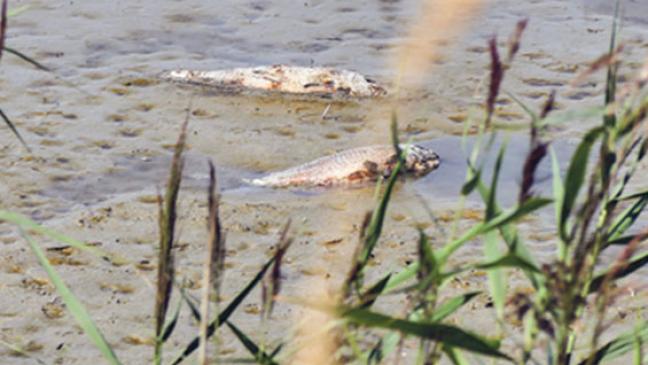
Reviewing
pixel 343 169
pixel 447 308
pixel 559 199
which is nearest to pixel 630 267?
pixel 559 199

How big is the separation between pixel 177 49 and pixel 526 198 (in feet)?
23.0

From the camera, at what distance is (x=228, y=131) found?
7.23 metres

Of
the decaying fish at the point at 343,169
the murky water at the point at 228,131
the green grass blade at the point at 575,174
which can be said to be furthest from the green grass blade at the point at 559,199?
the decaying fish at the point at 343,169

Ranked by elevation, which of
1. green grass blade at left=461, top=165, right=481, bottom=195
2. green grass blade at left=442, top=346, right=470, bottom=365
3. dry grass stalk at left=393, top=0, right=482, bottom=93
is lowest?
green grass blade at left=442, top=346, right=470, bottom=365

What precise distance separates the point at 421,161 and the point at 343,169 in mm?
392

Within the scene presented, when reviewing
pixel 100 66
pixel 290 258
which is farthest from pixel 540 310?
pixel 100 66

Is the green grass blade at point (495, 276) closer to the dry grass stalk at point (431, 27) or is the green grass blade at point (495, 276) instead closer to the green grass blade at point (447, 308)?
the green grass blade at point (447, 308)

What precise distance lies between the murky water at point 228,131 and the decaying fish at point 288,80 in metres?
0.07

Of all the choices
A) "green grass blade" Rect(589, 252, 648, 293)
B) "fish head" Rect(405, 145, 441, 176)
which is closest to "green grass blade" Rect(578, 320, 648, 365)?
"green grass blade" Rect(589, 252, 648, 293)

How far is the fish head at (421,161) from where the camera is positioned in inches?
256

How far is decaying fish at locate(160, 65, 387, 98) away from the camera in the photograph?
25.3ft

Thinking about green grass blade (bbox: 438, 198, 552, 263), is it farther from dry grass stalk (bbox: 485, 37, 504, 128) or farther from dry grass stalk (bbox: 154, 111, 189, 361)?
dry grass stalk (bbox: 154, 111, 189, 361)

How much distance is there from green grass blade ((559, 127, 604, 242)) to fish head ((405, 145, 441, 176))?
444 centimetres

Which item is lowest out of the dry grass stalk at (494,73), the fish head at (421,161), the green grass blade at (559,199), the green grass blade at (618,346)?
the fish head at (421,161)
